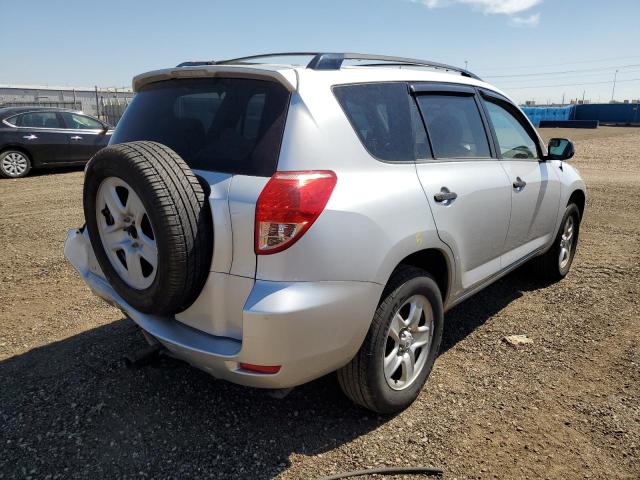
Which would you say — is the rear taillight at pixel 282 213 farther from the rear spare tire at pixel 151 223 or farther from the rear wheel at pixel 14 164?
the rear wheel at pixel 14 164

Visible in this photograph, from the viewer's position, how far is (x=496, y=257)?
11.6ft

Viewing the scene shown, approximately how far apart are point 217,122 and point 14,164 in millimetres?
10363

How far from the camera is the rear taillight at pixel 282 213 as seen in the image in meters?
2.12

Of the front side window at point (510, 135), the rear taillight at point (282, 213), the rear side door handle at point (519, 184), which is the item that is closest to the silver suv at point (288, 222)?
the rear taillight at point (282, 213)

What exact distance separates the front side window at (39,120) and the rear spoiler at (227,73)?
32.0ft

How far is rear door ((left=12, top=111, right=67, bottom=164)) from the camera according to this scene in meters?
10.9

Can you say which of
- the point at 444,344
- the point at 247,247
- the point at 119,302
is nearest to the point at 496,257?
the point at 444,344

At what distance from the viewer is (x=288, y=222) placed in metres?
2.12

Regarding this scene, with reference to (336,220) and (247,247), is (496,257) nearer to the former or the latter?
(336,220)

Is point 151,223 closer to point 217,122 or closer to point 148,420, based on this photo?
point 217,122

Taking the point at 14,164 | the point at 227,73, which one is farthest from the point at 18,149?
the point at 227,73

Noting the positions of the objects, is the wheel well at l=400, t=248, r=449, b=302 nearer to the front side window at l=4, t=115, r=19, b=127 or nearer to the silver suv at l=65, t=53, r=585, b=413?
the silver suv at l=65, t=53, r=585, b=413

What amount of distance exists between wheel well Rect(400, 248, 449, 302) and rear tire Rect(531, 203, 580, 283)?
2130 millimetres

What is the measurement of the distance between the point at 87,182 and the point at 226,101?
0.80 meters
